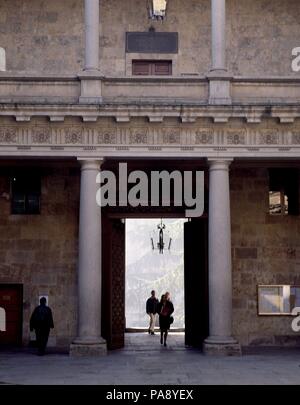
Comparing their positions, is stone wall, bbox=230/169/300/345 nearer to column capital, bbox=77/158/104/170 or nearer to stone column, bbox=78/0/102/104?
column capital, bbox=77/158/104/170

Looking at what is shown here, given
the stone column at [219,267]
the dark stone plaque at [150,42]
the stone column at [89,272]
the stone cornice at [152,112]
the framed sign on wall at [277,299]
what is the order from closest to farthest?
the stone column at [89,272], the stone column at [219,267], the stone cornice at [152,112], the framed sign on wall at [277,299], the dark stone plaque at [150,42]

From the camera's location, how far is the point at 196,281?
18672mm

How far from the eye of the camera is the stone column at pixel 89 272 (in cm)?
1563

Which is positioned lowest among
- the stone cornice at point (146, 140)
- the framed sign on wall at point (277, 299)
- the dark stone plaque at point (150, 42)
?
the framed sign on wall at point (277, 299)

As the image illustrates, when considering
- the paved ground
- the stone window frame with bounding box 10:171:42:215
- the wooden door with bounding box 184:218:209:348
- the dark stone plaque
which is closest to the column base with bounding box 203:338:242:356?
the paved ground

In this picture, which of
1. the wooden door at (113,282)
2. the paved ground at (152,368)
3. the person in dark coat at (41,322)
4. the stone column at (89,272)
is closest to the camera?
the paved ground at (152,368)

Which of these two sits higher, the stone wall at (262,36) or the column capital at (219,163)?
the stone wall at (262,36)

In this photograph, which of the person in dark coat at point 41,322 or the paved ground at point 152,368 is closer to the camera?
the paved ground at point 152,368

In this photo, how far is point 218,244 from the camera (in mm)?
16250

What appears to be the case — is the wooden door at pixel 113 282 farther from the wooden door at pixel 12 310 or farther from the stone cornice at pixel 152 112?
the stone cornice at pixel 152 112

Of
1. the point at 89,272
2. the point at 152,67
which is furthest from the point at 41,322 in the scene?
the point at 152,67

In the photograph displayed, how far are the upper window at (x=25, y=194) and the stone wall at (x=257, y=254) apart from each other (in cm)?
586

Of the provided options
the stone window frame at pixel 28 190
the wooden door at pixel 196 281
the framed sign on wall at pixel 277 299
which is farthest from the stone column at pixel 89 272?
the framed sign on wall at pixel 277 299
